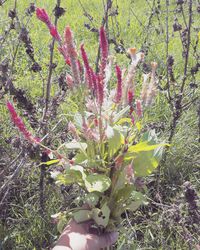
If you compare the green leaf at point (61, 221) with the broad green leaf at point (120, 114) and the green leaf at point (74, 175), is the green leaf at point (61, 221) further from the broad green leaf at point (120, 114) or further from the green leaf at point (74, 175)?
the broad green leaf at point (120, 114)

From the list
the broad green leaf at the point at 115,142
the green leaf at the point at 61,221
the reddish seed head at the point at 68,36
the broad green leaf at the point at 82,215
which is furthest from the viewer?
the green leaf at the point at 61,221

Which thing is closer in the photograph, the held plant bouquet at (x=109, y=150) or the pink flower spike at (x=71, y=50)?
the pink flower spike at (x=71, y=50)

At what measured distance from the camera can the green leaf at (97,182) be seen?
116 cm

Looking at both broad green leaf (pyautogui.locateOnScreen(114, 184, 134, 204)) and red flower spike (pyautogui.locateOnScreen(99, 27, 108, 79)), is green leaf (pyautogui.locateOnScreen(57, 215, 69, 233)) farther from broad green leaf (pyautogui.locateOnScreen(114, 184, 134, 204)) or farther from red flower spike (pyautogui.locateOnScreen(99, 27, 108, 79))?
red flower spike (pyautogui.locateOnScreen(99, 27, 108, 79))

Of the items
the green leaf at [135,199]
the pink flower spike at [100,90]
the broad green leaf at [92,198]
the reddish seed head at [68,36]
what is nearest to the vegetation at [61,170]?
the green leaf at [135,199]

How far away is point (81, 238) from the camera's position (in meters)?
1.23

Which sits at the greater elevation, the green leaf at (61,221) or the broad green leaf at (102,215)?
the broad green leaf at (102,215)

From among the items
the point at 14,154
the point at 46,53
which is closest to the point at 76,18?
the point at 46,53

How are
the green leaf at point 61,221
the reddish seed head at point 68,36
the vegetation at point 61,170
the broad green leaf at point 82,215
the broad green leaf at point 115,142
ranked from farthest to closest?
the vegetation at point 61,170, the green leaf at point 61,221, the broad green leaf at point 82,215, the broad green leaf at point 115,142, the reddish seed head at point 68,36

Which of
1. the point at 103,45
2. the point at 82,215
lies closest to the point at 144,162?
the point at 82,215

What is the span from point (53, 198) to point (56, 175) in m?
0.86

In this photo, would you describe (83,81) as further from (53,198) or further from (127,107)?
(53,198)

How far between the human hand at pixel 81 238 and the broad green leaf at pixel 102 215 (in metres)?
0.05

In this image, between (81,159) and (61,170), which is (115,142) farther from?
(61,170)
